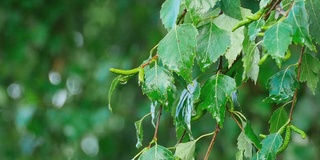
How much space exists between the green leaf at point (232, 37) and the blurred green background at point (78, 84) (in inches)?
68.2

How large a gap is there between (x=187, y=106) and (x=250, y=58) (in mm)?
92

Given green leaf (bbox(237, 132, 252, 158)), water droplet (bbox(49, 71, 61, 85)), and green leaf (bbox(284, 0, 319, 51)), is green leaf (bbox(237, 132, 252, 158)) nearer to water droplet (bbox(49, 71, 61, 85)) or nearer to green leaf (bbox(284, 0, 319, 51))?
green leaf (bbox(284, 0, 319, 51))

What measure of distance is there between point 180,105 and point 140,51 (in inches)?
84.1

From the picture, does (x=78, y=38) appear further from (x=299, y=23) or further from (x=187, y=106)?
(x=299, y=23)

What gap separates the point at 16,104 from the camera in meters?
3.21

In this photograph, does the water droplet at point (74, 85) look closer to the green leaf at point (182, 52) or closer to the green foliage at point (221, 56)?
the green foliage at point (221, 56)

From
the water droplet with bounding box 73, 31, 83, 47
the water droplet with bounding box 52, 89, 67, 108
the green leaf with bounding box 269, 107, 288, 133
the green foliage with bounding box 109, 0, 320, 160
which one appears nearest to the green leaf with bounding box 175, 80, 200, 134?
the green foliage with bounding box 109, 0, 320, 160

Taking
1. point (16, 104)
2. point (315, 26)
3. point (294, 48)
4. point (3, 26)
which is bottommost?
point (294, 48)

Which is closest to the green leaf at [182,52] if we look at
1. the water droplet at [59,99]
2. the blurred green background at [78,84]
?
the blurred green background at [78,84]

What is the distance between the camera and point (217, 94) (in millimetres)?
798

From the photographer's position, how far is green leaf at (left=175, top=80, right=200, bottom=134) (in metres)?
0.82

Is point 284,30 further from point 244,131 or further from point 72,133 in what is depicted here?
point 72,133

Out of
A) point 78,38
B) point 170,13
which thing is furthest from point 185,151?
point 78,38

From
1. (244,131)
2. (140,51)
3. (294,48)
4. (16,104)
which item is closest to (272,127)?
(244,131)
